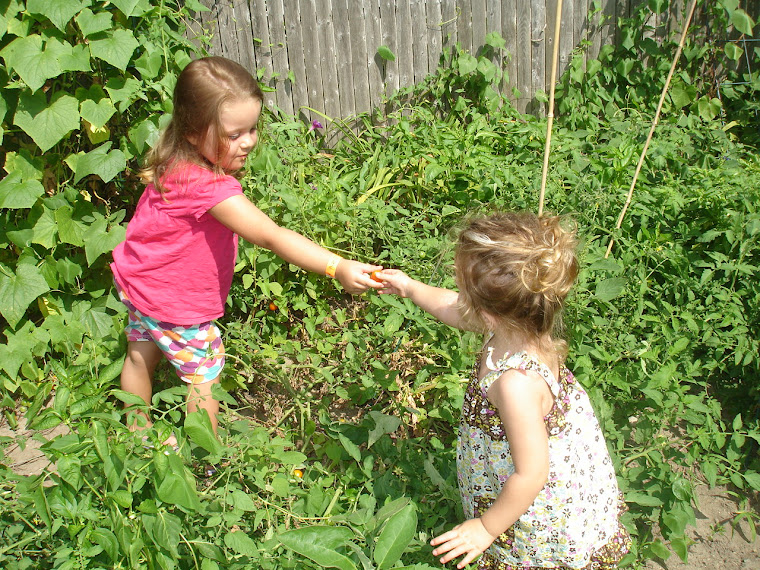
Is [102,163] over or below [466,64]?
below

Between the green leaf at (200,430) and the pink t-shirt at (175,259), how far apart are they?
2.77 ft

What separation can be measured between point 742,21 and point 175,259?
3638mm

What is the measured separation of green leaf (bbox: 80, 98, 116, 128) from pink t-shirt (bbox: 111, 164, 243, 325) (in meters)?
0.76

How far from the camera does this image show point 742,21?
414 cm

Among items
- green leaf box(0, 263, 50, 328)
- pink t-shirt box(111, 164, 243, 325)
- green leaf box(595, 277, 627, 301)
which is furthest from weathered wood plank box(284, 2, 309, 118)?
green leaf box(595, 277, 627, 301)

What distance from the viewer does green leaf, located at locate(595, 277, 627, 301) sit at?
245 cm

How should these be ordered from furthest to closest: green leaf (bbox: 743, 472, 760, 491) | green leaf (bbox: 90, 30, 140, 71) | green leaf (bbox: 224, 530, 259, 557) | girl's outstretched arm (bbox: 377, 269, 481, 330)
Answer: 1. green leaf (bbox: 90, 30, 140, 71)
2. green leaf (bbox: 743, 472, 760, 491)
3. girl's outstretched arm (bbox: 377, 269, 481, 330)
4. green leaf (bbox: 224, 530, 259, 557)

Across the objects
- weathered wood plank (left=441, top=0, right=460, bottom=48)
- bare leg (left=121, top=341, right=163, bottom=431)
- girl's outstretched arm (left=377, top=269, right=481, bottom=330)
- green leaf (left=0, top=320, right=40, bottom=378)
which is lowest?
green leaf (left=0, top=320, right=40, bottom=378)

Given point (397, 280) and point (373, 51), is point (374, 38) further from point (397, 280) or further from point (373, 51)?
point (397, 280)

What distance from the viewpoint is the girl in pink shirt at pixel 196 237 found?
2.21 m

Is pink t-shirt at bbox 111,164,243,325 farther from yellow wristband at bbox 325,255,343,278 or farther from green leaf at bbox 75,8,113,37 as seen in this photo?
green leaf at bbox 75,8,113,37

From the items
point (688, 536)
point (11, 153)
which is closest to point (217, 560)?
point (688, 536)

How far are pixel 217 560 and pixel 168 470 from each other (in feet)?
0.99

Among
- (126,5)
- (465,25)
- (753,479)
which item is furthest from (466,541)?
(465,25)
